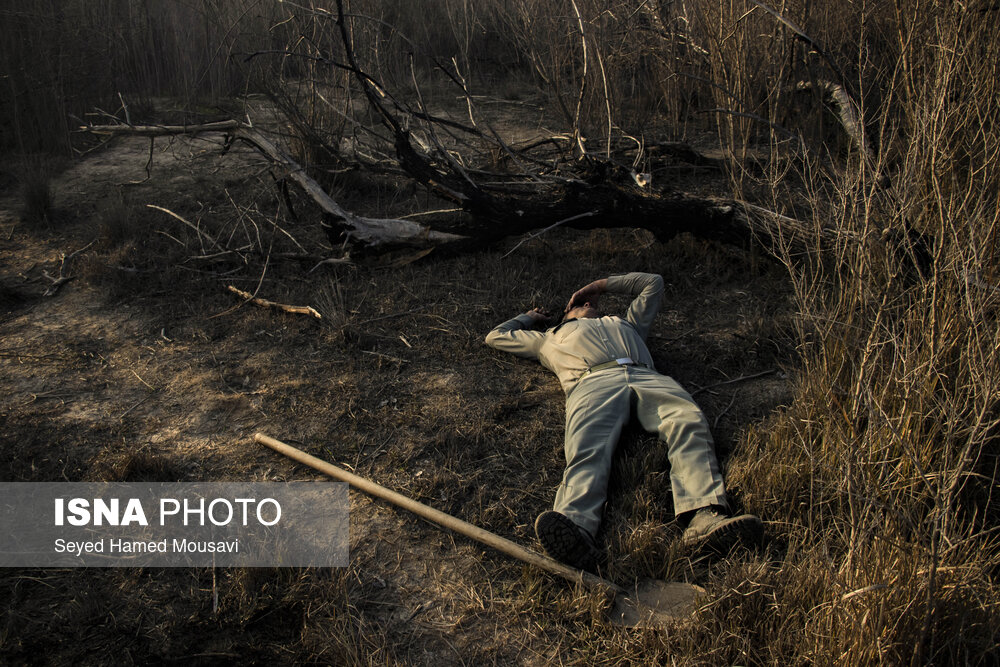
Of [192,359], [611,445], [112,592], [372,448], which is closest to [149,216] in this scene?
[192,359]

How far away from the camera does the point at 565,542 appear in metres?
2.56

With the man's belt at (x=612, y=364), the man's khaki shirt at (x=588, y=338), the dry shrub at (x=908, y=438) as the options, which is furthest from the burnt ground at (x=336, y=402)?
the dry shrub at (x=908, y=438)

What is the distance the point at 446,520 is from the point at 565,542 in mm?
505

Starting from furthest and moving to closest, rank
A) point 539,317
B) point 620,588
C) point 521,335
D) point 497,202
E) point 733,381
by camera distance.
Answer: point 497,202
point 539,317
point 521,335
point 733,381
point 620,588

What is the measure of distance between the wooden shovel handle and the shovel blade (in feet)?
0.18

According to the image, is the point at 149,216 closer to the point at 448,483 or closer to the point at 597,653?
the point at 448,483

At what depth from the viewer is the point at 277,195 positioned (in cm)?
621

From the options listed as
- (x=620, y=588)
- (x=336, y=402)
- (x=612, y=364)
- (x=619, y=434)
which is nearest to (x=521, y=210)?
(x=612, y=364)

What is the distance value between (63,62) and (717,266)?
6.75m

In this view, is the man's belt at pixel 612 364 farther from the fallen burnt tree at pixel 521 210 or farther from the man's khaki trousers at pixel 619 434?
the fallen burnt tree at pixel 521 210

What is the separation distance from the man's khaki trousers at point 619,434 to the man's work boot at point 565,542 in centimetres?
11

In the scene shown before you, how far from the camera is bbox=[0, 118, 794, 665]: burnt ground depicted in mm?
2434

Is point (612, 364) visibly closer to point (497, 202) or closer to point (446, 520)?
point (446, 520)

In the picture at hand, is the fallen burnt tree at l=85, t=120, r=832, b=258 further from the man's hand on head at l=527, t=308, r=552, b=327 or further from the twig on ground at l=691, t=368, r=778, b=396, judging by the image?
the twig on ground at l=691, t=368, r=778, b=396
